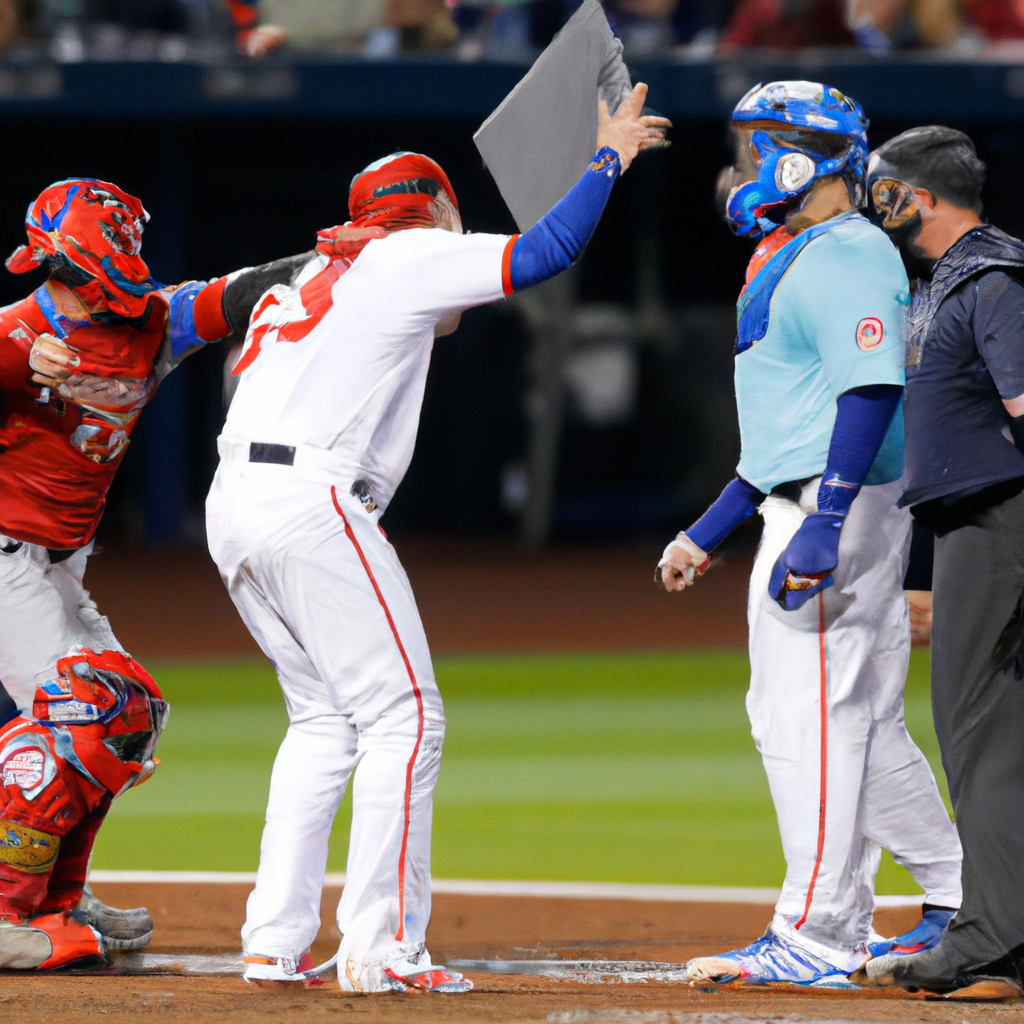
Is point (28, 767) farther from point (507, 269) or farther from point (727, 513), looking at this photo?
point (727, 513)

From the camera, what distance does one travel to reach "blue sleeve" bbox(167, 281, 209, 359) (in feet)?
13.1

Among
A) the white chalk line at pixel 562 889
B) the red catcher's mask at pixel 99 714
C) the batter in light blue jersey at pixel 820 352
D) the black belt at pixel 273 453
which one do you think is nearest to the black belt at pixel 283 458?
the black belt at pixel 273 453

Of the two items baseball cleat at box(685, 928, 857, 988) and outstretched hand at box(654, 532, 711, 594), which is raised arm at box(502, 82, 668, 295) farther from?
baseball cleat at box(685, 928, 857, 988)

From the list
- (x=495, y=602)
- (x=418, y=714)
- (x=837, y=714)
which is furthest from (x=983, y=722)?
(x=495, y=602)

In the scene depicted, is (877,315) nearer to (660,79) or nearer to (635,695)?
(635,695)

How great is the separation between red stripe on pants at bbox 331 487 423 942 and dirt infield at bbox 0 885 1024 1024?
197mm

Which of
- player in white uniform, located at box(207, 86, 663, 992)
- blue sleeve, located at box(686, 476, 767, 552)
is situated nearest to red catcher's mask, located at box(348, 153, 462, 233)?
player in white uniform, located at box(207, 86, 663, 992)

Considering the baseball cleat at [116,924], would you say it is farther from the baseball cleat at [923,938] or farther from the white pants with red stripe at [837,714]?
the baseball cleat at [923,938]

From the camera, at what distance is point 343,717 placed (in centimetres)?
363

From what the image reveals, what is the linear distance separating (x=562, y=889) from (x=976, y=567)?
6.45 ft

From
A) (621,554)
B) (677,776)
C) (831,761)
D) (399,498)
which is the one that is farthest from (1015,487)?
(399,498)

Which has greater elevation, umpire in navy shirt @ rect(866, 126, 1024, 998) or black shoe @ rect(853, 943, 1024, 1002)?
umpire in navy shirt @ rect(866, 126, 1024, 998)

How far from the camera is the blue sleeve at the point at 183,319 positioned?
399 cm

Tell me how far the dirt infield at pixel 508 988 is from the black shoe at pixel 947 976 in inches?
2.4
